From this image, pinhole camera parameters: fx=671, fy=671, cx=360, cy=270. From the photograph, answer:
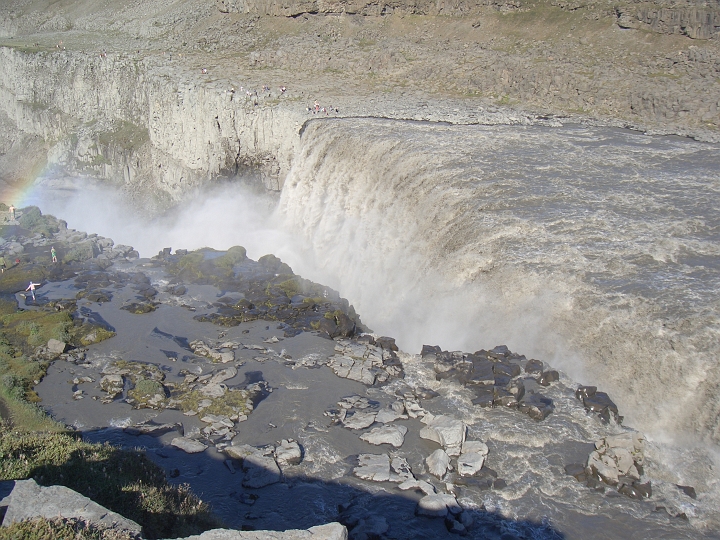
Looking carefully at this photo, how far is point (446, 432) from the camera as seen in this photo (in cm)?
1773

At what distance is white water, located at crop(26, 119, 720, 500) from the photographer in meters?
18.3

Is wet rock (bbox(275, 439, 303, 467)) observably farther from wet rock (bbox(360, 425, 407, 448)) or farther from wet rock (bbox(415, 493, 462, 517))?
wet rock (bbox(415, 493, 462, 517))

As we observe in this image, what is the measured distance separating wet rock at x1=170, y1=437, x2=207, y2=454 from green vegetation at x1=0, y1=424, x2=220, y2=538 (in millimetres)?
2944

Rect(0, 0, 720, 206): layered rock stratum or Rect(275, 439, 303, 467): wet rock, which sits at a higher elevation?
Rect(0, 0, 720, 206): layered rock stratum

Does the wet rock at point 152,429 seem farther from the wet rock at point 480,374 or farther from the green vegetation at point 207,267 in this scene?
the green vegetation at point 207,267

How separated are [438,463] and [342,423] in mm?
3495

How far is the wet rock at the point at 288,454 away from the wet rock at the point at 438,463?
A: 11.1 feet

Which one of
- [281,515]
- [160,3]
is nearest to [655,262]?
[281,515]

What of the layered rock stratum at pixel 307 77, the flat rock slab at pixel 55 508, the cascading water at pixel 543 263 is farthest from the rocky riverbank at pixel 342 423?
the layered rock stratum at pixel 307 77

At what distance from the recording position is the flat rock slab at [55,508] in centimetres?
963

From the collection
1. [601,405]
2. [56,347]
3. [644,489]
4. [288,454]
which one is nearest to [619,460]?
[644,489]

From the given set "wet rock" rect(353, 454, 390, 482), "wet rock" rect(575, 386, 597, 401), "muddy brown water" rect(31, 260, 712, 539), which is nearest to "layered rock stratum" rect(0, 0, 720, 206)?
"wet rock" rect(575, 386, 597, 401)

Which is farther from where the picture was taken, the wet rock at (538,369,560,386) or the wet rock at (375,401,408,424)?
the wet rock at (538,369,560,386)

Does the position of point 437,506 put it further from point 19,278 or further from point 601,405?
point 19,278
